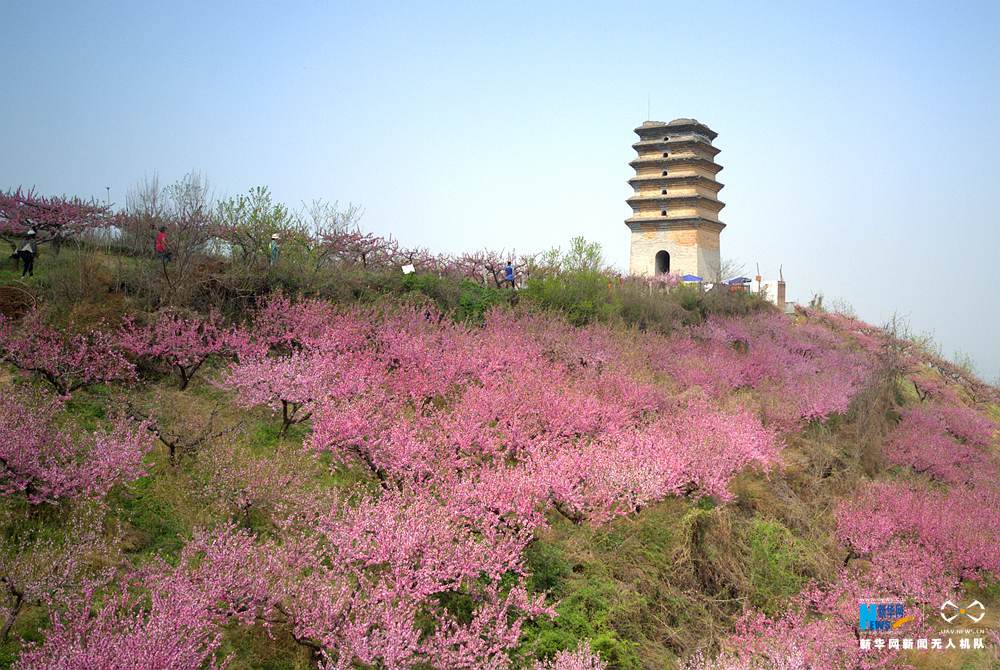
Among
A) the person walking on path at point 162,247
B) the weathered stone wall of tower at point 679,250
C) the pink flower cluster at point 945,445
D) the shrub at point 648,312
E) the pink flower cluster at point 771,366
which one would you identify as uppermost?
the weathered stone wall of tower at point 679,250

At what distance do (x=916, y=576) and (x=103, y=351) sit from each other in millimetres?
11227

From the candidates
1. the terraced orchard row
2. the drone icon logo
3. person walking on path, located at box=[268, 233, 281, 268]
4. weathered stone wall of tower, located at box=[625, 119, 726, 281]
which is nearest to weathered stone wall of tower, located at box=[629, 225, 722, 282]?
weathered stone wall of tower, located at box=[625, 119, 726, 281]

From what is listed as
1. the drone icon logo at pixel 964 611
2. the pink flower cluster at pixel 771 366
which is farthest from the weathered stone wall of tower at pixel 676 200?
the drone icon logo at pixel 964 611

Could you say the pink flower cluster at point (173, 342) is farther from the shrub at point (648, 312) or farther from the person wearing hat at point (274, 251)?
the shrub at point (648, 312)

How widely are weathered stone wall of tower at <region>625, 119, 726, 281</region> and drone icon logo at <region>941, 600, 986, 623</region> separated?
104 feet

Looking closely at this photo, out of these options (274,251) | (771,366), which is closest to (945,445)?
(771,366)

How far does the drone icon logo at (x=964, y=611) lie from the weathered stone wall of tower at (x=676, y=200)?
31.6m

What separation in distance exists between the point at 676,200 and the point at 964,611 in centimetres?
3380

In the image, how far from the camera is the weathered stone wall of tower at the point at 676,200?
130ft

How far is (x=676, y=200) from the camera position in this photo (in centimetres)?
4006

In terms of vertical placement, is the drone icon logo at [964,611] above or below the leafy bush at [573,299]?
below

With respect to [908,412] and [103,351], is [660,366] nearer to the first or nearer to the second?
[908,412]

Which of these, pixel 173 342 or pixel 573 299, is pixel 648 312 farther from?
pixel 173 342

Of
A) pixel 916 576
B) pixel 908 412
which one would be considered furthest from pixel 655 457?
pixel 908 412
